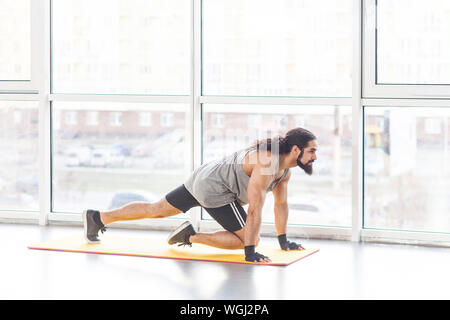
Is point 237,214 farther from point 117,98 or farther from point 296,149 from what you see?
point 117,98

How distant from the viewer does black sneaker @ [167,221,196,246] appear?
16.8 feet

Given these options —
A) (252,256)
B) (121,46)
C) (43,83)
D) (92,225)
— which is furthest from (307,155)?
(43,83)

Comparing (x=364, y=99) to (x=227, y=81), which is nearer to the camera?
(x=364, y=99)

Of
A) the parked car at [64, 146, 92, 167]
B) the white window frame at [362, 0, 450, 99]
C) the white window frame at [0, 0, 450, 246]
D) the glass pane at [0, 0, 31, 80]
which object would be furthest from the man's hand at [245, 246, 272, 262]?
the glass pane at [0, 0, 31, 80]

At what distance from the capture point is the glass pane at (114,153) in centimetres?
610

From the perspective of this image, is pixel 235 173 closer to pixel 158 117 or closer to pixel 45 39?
pixel 158 117

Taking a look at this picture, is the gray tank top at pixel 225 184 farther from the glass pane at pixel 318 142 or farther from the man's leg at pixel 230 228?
the glass pane at pixel 318 142

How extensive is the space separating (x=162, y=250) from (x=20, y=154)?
1.92 metres

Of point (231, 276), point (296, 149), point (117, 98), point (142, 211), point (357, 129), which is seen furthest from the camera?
point (117, 98)

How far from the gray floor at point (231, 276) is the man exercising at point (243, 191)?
0.97 feet

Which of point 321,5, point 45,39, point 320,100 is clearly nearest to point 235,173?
point 320,100

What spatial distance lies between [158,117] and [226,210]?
1.41 metres

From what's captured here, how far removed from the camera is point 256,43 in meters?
5.83

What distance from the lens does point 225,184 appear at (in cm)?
502
